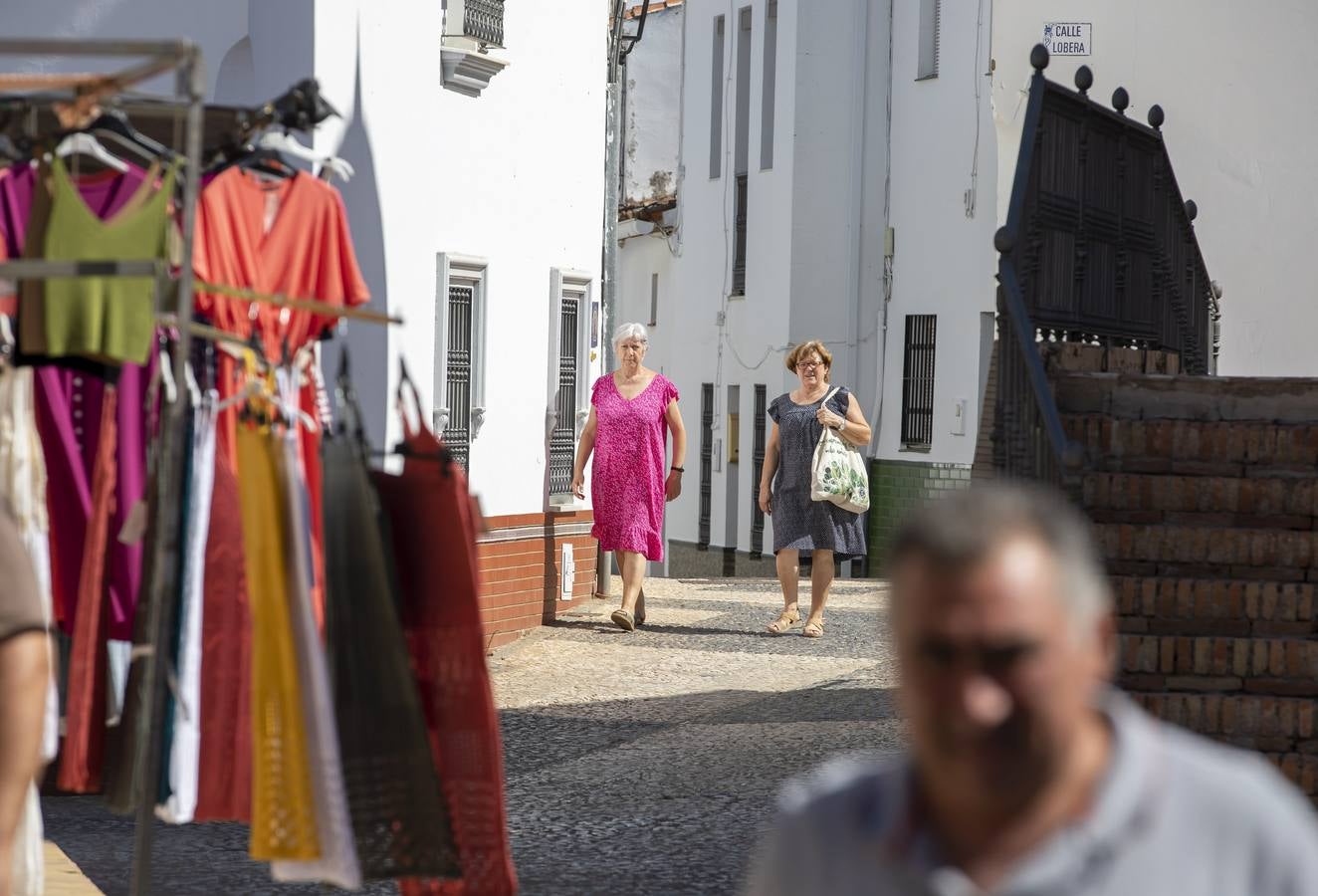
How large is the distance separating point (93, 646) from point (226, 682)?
22.8 inches

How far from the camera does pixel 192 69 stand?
4.18 meters

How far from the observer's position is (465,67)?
1188cm

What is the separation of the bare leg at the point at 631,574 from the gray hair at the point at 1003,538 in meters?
11.1

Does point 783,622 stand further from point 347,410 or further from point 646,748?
point 347,410

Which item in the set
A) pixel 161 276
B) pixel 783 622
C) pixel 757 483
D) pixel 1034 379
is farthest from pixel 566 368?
pixel 757 483

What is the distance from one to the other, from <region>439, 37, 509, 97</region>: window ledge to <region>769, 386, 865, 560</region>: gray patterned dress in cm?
255

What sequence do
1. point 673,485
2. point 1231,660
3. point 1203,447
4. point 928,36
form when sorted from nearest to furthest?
point 1231,660 → point 1203,447 → point 673,485 → point 928,36

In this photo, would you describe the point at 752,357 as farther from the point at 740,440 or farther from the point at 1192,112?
the point at 1192,112

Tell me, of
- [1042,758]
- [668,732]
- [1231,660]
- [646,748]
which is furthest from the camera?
[668,732]

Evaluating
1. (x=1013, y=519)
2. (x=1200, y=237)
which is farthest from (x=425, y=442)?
(x=1200, y=237)

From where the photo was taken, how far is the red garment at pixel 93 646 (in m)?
5.14

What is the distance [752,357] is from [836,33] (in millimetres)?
4462

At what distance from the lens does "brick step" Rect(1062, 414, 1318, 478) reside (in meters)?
7.44

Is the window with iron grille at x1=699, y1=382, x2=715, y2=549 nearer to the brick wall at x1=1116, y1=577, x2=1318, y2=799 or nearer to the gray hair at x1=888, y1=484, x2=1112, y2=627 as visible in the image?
the brick wall at x1=1116, y1=577, x2=1318, y2=799
